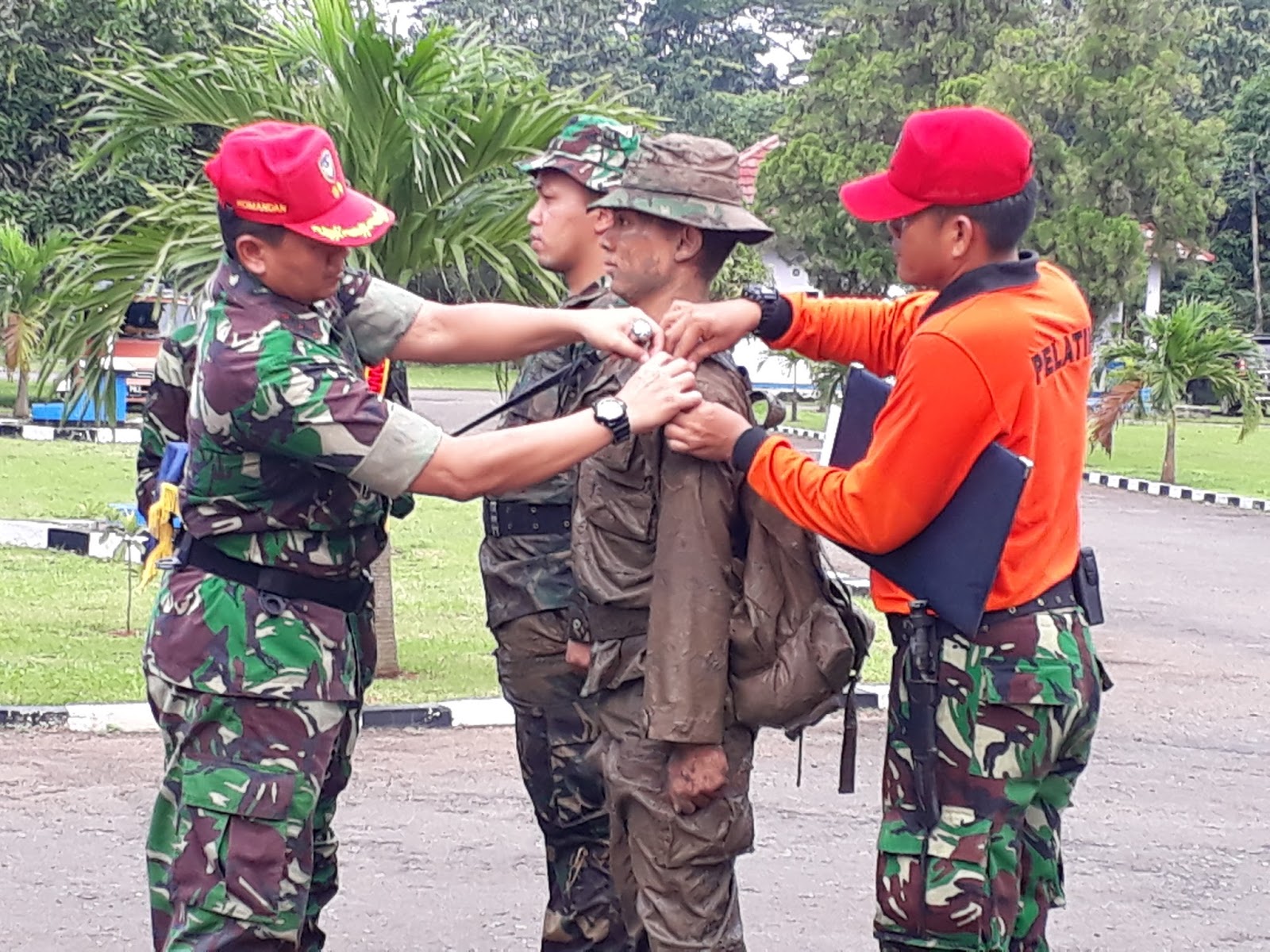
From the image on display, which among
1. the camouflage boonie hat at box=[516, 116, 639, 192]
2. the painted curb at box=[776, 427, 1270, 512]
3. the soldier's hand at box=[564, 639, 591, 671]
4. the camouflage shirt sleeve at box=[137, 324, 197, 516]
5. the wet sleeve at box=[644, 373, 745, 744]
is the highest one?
the camouflage boonie hat at box=[516, 116, 639, 192]

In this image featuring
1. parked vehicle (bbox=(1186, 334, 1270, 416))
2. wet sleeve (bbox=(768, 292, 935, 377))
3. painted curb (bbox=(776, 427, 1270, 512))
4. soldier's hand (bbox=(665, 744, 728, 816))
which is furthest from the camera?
parked vehicle (bbox=(1186, 334, 1270, 416))

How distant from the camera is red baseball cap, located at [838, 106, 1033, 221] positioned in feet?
10.7

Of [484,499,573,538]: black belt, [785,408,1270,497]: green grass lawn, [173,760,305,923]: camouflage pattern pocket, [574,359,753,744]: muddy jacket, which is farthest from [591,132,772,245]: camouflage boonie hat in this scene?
[785,408,1270,497]: green grass lawn

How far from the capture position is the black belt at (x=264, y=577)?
3.58m

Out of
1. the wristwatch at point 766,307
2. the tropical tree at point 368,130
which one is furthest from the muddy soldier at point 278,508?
the tropical tree at point 368,130

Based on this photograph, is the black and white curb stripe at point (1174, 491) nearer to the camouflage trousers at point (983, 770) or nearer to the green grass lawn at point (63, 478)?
the green grass lawn at point (63, 478)

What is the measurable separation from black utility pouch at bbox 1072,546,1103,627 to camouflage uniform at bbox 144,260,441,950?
1330 mm

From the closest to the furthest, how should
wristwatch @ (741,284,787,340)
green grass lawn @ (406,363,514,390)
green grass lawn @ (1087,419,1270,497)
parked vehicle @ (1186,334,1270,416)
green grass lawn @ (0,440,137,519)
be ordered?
wristwatch @ (741,284,787,340) < green grass lawn @ (0,440,137,519) < green grass lawn @ (1087,419,1270,497) < parked vehicle @ (1186,334,1270,416) < green grass lawn @ (406,363,514,390)

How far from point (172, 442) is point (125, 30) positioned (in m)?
20.1

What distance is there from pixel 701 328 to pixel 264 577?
1033 millimetres

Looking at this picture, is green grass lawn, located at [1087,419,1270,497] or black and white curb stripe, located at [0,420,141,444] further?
green grass lawn, located at [1087,419,1270,497]

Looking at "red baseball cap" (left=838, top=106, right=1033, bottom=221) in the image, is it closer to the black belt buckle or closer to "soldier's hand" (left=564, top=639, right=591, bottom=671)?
"soldier's hand" (left=564, top=639, right=591, bottom=671)

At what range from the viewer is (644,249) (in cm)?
366

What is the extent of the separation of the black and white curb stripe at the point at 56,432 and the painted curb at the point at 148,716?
1427 cm
